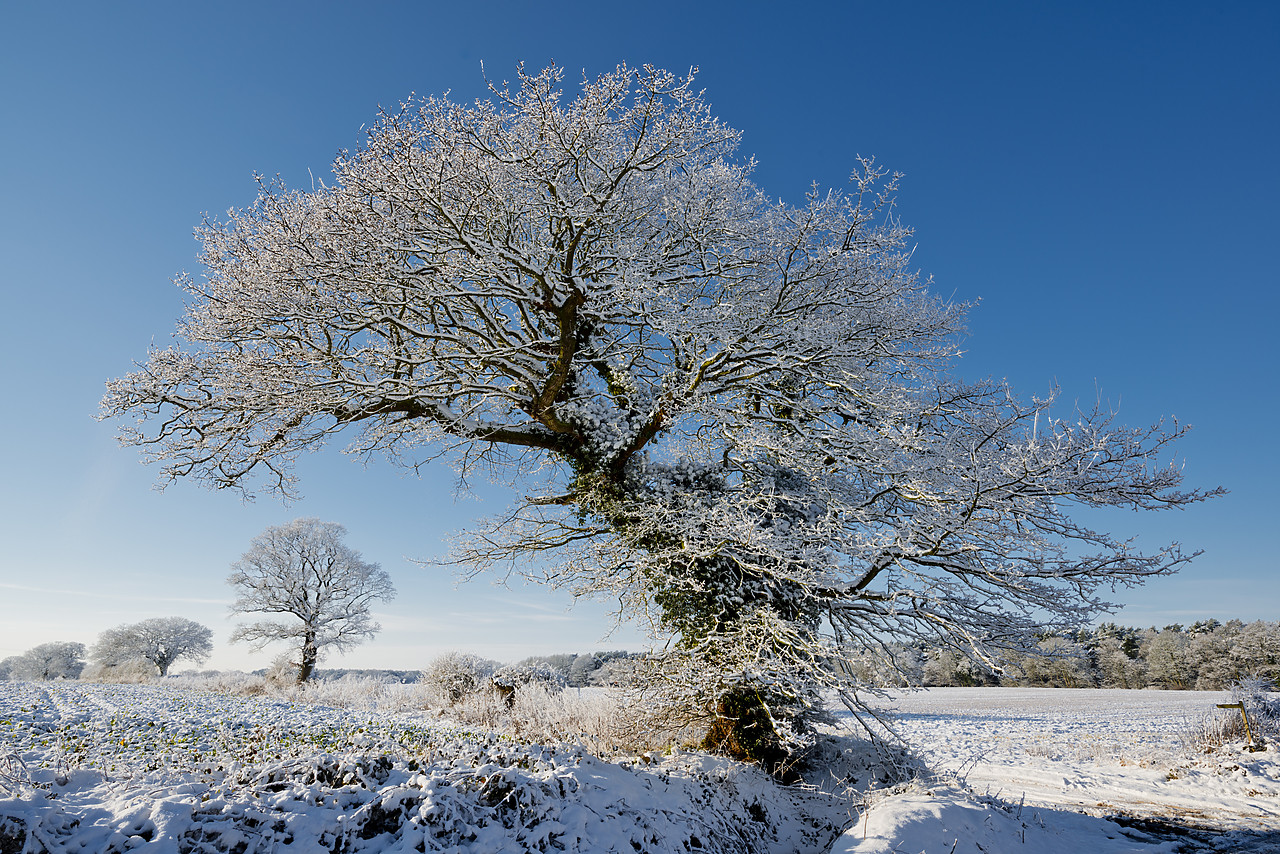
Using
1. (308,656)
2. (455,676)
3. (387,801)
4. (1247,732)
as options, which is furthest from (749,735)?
(308,656)

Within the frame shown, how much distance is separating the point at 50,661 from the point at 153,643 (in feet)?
43.6

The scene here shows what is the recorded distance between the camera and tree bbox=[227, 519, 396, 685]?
25.7 meters

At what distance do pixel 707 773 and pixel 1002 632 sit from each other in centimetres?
420

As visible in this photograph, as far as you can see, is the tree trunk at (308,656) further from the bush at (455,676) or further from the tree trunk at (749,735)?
the tree trunk at (749,735)

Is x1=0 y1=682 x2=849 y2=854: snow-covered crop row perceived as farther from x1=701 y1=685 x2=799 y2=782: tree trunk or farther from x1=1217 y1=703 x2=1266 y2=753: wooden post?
x1=1217 y1=703 x2=1266 y2=753: wooden post

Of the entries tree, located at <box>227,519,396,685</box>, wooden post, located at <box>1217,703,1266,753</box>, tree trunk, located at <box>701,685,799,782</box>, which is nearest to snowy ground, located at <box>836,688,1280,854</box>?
wooden post, located at <box>1217,703,1266,753</box>

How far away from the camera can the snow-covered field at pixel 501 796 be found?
9.87ft

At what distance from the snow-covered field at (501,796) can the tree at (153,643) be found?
3404 centimetres

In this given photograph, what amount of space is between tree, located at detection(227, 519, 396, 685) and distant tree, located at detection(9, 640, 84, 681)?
31.1m

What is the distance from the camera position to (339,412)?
26.8 feet

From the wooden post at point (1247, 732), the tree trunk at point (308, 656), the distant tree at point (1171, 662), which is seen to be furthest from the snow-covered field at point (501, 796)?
the distant tree at point (1171, 662)

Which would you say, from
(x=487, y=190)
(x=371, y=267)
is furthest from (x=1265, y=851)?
(x=371, y=267)

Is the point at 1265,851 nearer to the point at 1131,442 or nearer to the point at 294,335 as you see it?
the point at 1131,442

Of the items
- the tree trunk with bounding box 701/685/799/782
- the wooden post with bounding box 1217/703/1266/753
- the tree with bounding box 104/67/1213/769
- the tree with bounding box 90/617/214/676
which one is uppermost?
the tree with bounding box 104/67/1213/769
